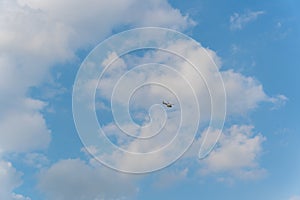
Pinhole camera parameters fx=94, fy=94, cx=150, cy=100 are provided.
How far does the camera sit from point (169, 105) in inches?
340

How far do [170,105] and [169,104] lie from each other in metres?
0.13

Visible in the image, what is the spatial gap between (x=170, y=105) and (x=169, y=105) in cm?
10

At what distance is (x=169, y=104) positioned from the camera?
8.73 m

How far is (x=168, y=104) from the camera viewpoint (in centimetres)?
867

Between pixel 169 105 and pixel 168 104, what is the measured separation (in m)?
0.13

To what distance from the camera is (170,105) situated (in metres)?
8.67

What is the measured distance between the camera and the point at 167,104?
8633 millimetres

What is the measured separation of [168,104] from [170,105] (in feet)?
0.68

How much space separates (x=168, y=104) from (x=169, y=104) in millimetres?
118

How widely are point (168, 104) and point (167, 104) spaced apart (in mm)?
107

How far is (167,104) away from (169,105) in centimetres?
21
